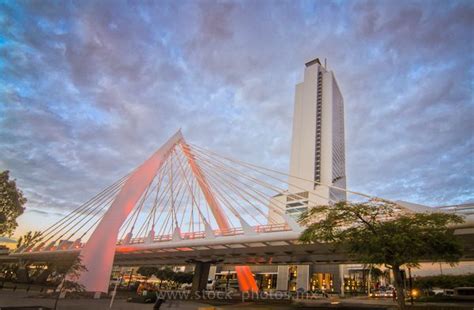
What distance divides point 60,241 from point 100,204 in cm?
1109

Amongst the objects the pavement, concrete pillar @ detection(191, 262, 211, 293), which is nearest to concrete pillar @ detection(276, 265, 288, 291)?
concrete pillar @ detection(191, 262, 211, 293)

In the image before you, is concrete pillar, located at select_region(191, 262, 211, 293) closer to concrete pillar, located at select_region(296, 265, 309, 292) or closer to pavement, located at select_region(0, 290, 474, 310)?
pavement, located at select_region(0, 290, 474, 310)

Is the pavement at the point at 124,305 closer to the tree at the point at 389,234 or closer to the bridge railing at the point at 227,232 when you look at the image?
the bridge railing at the point at 227,232

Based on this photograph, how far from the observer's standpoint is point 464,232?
19.0 m

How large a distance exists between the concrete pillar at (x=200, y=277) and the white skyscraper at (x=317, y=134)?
67991 mm

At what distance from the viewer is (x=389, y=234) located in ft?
57.5

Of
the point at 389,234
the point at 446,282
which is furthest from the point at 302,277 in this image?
the point at 389,234

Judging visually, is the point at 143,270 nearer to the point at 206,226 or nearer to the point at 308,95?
the point at 206,226

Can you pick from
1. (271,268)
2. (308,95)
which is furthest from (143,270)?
(308,95)

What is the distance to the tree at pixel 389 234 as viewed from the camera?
16.8 metres

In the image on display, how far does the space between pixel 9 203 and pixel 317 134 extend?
105739 millimetres

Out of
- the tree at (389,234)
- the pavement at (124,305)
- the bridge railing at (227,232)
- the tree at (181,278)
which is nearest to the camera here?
the tree at (389,234)

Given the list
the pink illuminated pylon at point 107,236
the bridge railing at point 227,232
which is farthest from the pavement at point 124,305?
the bridge railing at point 227,232

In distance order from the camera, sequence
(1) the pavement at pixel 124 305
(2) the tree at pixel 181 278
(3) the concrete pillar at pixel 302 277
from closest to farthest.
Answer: (1) the pavement at pixel 124 305
(3) the concrete pillar at pixel 302 277
(2) the tree at pixel 181 278
